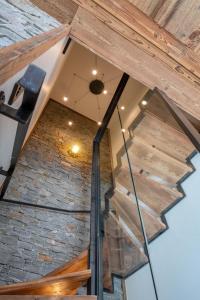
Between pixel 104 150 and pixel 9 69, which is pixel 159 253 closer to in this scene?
pixel 9 69

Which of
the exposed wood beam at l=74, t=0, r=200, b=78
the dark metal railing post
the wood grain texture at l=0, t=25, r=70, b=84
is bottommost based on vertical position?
the dark metal railing post

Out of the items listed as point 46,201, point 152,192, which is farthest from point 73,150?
point 152,192

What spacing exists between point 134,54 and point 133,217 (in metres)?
2.08

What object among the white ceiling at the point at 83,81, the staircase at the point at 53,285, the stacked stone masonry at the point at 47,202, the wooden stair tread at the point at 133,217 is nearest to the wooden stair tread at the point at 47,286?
the staircase at the point at 53,285

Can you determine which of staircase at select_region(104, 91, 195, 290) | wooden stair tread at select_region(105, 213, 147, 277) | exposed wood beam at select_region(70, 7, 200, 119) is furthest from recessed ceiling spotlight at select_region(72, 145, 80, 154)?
exposed wood beam at select_region(70, 7, 200, 119)

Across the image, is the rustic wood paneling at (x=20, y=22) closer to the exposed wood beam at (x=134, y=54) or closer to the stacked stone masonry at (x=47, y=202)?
the exposed wood beam at (x=134, y=54)

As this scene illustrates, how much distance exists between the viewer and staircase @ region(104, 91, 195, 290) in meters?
2.88

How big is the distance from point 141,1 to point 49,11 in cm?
70

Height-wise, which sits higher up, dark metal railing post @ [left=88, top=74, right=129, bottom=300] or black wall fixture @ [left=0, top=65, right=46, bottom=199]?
black wall fixture @ [left=0, top=65, right=46, bottom=199]

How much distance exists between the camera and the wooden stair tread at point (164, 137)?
299 centimetres

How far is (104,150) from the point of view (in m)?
6.34

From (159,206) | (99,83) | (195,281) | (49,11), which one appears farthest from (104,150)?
(49,11)

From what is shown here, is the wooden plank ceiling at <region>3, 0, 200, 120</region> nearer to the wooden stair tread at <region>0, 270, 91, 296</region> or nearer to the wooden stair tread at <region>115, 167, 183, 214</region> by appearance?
the wooden stair tread at <region>115, 167, 183, 214</region>

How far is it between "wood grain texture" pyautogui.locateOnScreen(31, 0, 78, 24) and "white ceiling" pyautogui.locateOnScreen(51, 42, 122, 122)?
491 cm
